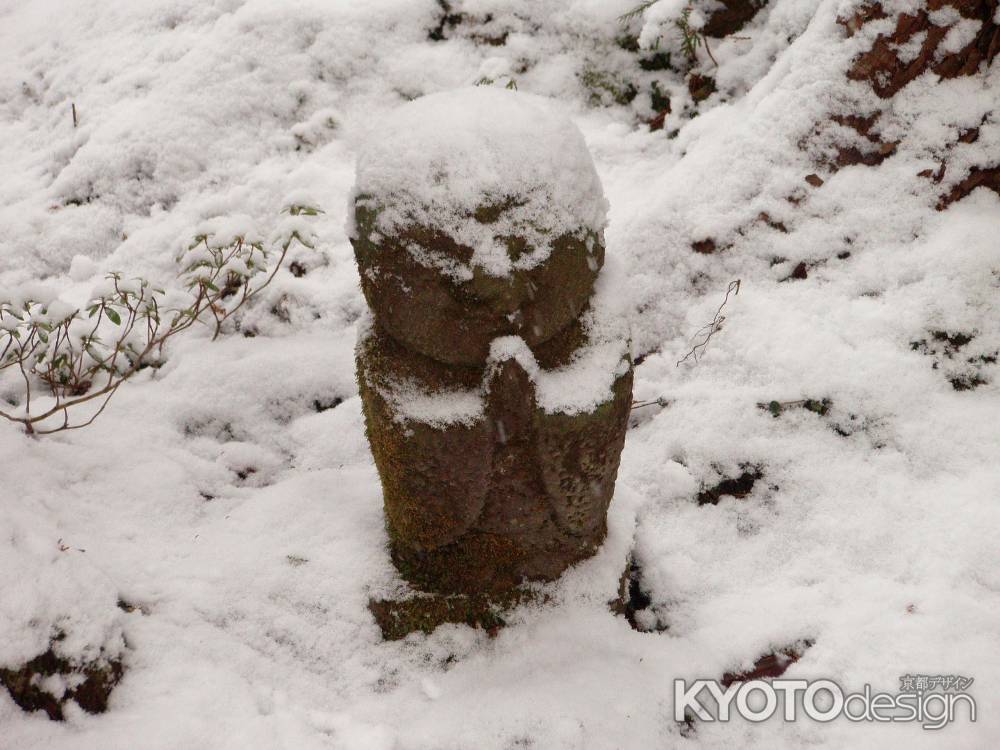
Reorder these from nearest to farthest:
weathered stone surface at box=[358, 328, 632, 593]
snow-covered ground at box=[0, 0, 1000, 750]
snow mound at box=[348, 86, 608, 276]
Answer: snow mound at box=[348, 86, 608, 276] < weathered stone surface at box=[358, 328, 632, 593] < snow-covered ground at box=[0, 0, 1000, 750]

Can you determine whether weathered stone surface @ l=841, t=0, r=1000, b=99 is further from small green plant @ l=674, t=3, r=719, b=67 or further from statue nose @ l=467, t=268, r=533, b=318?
statue nose @ l=467, t=268, r=533, b=318

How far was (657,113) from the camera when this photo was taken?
360cm

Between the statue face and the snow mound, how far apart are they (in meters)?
0.02

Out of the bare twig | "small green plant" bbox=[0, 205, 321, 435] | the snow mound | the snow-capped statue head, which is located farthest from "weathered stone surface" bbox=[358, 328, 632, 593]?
"small green plant" bbox=[0, 205, 321, 435]

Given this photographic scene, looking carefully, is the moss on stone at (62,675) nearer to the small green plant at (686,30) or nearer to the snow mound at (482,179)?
the snow mound at (482,179)

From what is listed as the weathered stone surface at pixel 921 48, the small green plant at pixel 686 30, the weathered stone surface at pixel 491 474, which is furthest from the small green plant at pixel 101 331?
the weathered stone surface at pixel 921 48

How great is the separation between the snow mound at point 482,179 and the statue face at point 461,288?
0.05 ft

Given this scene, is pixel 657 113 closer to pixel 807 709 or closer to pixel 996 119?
pixel 996 119

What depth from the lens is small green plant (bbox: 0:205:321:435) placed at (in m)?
2.17

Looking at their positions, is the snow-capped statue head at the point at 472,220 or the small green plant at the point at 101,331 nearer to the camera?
the snow-capped statue head at the point at 472,220

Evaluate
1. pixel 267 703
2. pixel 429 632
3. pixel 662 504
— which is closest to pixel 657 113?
pixel 662 504

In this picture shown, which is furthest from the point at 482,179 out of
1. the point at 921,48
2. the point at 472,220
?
the point at 921,48

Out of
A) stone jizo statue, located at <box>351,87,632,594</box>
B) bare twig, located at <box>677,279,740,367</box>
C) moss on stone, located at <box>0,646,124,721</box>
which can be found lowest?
bare twig, located at <box>677,279,740,367</box>

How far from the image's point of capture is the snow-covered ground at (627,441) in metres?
1.60
